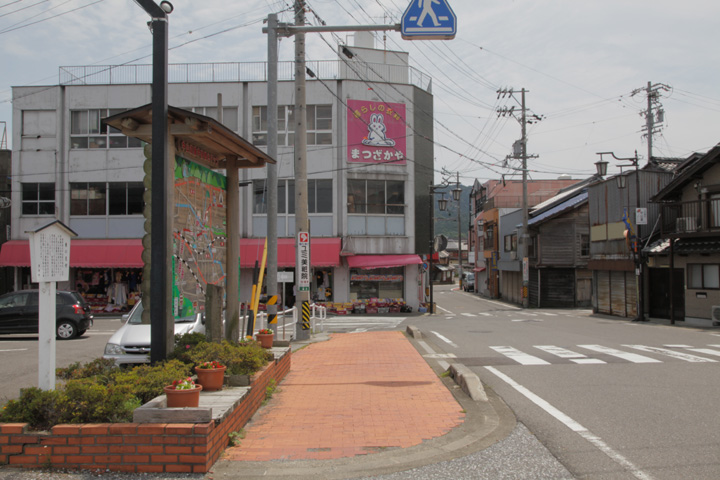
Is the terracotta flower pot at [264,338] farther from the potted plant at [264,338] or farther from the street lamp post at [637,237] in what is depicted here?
the street lamp post at [637,237]

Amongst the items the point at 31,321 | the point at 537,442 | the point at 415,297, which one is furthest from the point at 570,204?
the point at 537,442

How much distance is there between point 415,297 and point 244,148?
25.4 m

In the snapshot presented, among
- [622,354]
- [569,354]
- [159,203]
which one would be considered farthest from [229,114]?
[159,203]

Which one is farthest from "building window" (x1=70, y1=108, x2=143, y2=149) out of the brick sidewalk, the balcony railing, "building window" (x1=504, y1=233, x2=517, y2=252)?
"building window" (x1=504, y1=233, x2=517, y2=252)

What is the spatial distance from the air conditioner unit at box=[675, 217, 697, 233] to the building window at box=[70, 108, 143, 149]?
92.0 ft

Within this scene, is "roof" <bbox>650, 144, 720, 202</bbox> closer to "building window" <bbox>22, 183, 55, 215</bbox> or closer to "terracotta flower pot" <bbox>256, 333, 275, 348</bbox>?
"terracotta flower pot" <bbox>256, 333, 275, 348</bbox>

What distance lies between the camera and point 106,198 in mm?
32094

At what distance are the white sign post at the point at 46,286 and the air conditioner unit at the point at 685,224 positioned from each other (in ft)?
83.2

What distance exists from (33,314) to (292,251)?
1467cm

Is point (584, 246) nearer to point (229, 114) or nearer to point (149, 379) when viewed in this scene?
point (229, 114)

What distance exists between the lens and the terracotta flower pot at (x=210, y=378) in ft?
19.9

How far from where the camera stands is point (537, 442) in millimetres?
5957

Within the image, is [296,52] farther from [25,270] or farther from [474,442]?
[25,270]

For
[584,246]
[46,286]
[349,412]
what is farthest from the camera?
[584,246]
